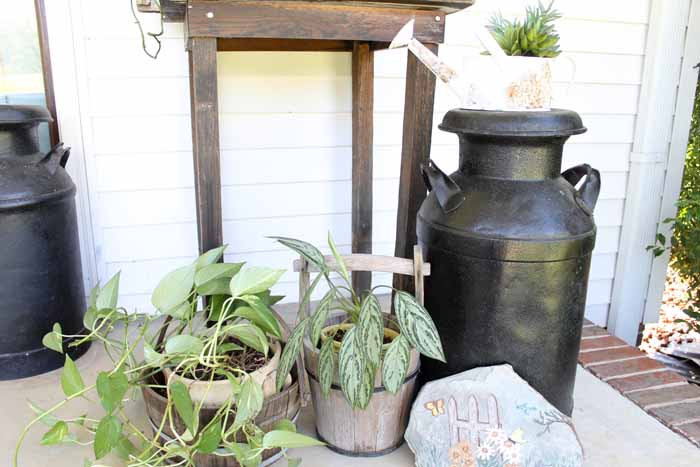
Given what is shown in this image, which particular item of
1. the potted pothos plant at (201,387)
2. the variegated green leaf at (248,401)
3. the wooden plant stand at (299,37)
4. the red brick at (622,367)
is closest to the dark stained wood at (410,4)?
the wooden plant stand at (299,37)

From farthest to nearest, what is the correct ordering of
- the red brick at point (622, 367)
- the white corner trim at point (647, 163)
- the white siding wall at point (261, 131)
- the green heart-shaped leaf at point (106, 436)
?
the white corner trim at point (647, 163) → the white siding wall at point (261, 131) → the red brick at point (622, 367) → the green heart-shaped leaf at point (106, 436)

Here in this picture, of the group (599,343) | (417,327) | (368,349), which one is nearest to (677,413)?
(599,343)

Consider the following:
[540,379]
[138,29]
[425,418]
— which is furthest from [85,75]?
[540,379]

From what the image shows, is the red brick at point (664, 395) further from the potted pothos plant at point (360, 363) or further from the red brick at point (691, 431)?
the potted pothos plant at point (360, 363)

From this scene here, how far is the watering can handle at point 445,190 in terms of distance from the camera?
5.07ft

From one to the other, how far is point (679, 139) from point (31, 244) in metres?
2.71

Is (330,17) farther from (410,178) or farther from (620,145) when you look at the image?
(620,145)

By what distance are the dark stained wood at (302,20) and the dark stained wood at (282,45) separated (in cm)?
57

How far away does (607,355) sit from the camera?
2.18 metres

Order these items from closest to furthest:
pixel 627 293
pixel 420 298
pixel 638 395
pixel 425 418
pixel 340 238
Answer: pixel 425 418 < pixel 420 298 < pixel 638 395 < pixel 340 238 < pixel 627 293

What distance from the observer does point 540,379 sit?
1.59 metres

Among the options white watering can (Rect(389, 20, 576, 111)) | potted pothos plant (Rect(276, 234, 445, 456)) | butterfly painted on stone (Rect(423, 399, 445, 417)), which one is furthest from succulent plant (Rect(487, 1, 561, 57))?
butterfly painted on stone (Rect(423, 399, 445, 417))

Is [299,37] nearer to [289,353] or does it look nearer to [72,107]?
[289,353]

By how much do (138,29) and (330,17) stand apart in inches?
37.0
